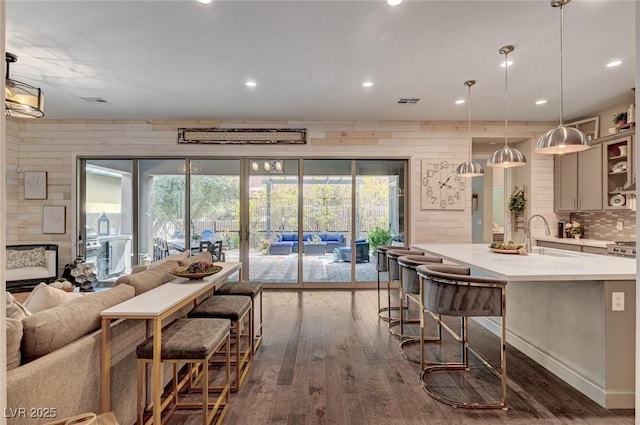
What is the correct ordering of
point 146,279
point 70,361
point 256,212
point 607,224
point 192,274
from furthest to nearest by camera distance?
point 256,212, point 607,224, point 192,274, point 146,279, point 70,361

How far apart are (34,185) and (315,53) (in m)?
5.54

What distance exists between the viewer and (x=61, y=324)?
1.50 metres

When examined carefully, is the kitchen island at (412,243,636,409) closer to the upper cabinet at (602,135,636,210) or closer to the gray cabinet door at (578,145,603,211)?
the upper cabinet at (602,135,636,210)

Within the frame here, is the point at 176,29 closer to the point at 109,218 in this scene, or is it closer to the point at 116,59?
the point at 116,59

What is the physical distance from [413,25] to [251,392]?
3269 mm

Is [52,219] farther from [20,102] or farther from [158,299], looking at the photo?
[158,299]

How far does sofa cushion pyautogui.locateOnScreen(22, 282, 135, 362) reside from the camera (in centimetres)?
140

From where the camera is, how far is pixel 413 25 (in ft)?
8.98

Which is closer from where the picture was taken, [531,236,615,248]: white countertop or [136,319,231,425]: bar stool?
[136,319,231,425]: bar stool

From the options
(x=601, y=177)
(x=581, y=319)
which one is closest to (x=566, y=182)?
(x=601, y=177)

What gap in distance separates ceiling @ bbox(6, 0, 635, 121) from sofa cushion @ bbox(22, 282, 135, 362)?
226cm

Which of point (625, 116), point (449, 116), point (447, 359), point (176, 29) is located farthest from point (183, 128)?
point (625, 116)

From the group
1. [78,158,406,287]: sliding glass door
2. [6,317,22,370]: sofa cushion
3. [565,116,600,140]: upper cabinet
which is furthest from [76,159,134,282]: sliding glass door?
[565,116,600,140]: upper cabinet

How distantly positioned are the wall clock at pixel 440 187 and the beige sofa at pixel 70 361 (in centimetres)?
482
